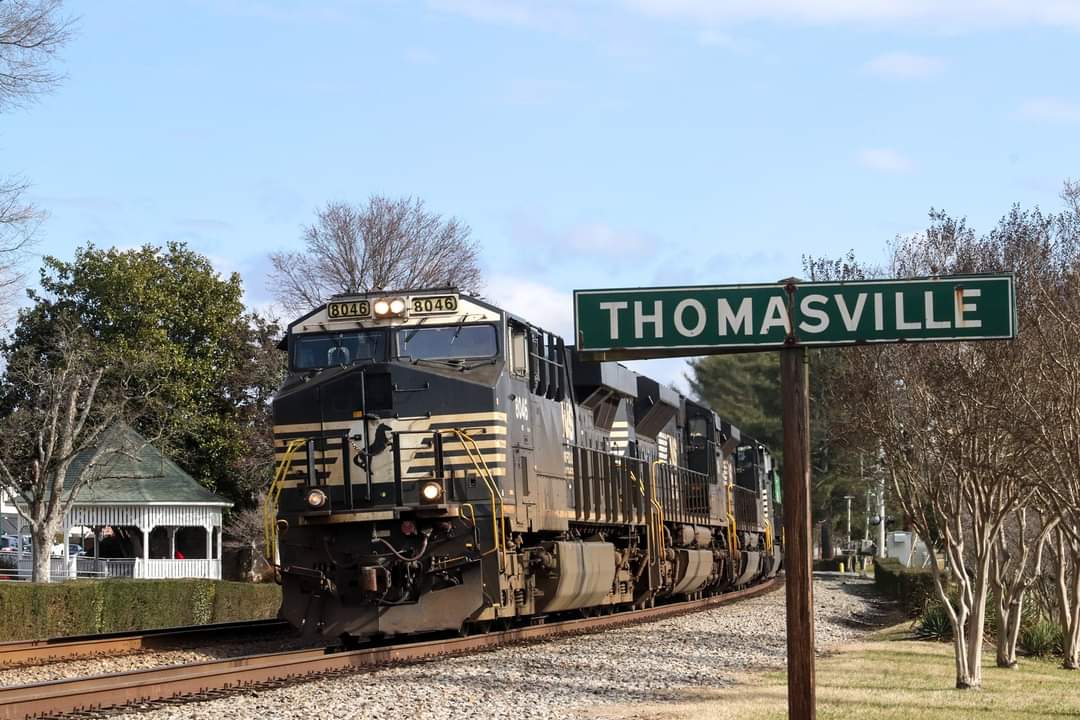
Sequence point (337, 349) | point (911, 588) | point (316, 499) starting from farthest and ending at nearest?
1. point (911, 588)
2. point (337, 349)
3. point (316, 499)

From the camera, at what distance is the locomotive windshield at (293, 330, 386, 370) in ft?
56.6

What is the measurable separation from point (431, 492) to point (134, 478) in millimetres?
31511

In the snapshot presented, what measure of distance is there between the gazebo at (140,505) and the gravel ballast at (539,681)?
87.3 ft

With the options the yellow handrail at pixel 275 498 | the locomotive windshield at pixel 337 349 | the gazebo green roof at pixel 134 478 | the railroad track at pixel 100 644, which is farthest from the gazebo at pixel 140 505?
the yellow handrail at pixel 275 498

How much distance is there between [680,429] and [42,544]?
18371mm

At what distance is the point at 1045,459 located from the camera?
18234 millimetres

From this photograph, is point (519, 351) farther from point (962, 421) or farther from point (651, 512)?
point (651, 512)

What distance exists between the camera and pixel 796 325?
8266 mm

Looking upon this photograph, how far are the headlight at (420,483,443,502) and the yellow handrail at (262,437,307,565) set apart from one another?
170 centimetres

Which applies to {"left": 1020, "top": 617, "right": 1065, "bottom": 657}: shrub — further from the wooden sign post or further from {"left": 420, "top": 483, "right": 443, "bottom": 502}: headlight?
the wooden sign post

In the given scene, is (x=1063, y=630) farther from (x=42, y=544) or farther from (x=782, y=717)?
(x=42, y=544)

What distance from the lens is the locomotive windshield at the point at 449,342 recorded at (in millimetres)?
17281

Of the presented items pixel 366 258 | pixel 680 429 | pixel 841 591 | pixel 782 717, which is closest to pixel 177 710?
pixel 782 717

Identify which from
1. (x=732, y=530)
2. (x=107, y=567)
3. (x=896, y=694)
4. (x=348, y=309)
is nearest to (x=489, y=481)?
(x=348, y=309)
